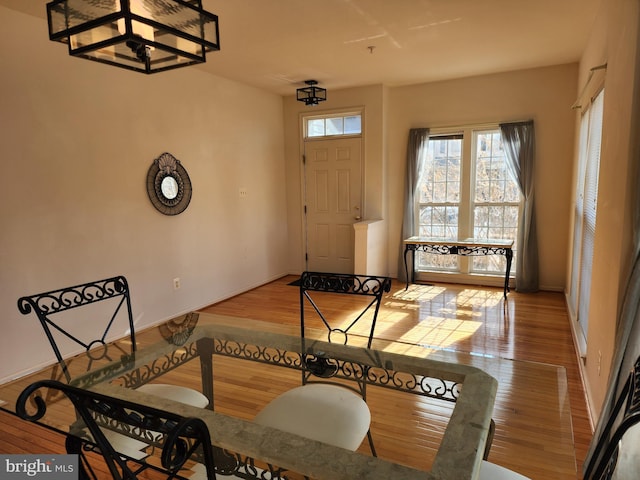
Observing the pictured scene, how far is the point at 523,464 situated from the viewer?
1409mm

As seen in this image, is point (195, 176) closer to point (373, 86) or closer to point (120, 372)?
point (373, 86)

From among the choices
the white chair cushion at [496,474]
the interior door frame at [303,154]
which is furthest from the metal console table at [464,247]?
the white chair cushion at [496,474]

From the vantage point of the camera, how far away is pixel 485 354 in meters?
2.41

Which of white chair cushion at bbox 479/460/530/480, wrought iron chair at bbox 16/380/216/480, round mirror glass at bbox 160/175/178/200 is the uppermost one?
round mirror glass at bbox 160/175/178/200

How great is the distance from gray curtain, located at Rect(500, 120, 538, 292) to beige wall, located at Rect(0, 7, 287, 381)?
10.5 feet

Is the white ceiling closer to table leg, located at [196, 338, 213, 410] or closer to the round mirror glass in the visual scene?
the round mirror glass

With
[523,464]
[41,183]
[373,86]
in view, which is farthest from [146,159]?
[523,464]

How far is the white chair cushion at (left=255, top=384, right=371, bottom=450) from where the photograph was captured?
151 cm

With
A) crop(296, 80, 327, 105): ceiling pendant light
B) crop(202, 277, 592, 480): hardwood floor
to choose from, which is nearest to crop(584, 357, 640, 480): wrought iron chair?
crop(202, 277, 592, 480): hardwood floor

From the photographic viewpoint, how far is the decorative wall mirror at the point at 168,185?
13.2 feet

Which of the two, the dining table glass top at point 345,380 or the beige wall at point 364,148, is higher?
the beige wall at point 364,148

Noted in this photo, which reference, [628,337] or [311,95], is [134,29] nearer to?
[628,337]

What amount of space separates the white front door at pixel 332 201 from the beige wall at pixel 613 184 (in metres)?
3.32

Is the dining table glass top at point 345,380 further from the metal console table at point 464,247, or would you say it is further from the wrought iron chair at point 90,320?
the metal console table at point 464,247
